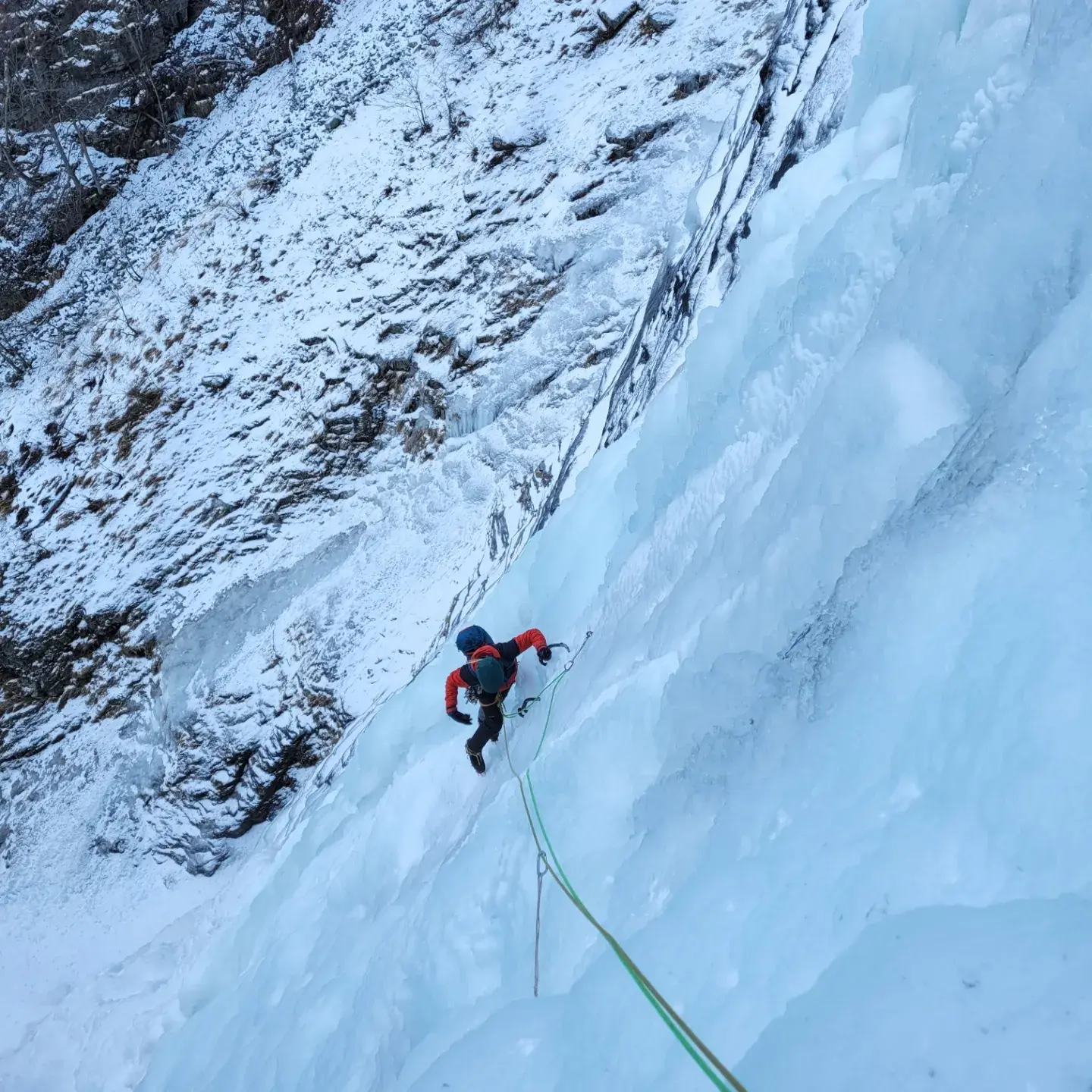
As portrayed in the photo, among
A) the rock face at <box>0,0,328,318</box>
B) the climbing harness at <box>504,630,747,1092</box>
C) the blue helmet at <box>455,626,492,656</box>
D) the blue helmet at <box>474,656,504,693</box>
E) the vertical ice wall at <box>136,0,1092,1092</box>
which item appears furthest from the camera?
the rock face at <box>0,0,328,318</box>

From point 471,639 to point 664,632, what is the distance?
1.40 meters

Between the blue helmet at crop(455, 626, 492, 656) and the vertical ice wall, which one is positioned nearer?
the vertical ice wall

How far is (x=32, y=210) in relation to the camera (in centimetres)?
1512

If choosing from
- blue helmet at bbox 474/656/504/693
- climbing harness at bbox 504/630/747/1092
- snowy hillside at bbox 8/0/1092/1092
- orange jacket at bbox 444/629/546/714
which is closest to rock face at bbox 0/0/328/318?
snowy hillside at bbox 8/0/1092/1092

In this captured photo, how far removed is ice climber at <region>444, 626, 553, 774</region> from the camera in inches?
142

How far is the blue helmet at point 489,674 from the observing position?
3584mm

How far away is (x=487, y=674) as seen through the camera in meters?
3.60

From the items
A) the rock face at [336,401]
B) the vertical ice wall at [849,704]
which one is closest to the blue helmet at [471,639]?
the vertical ice wall at [849,704]

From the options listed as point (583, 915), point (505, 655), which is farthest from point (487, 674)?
point (583, 915)

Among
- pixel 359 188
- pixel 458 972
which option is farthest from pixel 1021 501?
pixel 359 188

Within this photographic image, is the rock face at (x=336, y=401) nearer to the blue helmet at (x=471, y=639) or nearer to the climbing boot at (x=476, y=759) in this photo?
the blue helmet at (x=471, y=639)

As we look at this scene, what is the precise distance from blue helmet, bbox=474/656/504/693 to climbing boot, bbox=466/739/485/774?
29cm

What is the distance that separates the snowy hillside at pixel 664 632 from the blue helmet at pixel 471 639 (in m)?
0.34

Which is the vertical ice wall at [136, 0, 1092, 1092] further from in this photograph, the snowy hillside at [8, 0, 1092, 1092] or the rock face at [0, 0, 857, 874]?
the rock face at [0, 0, 857, 874]
